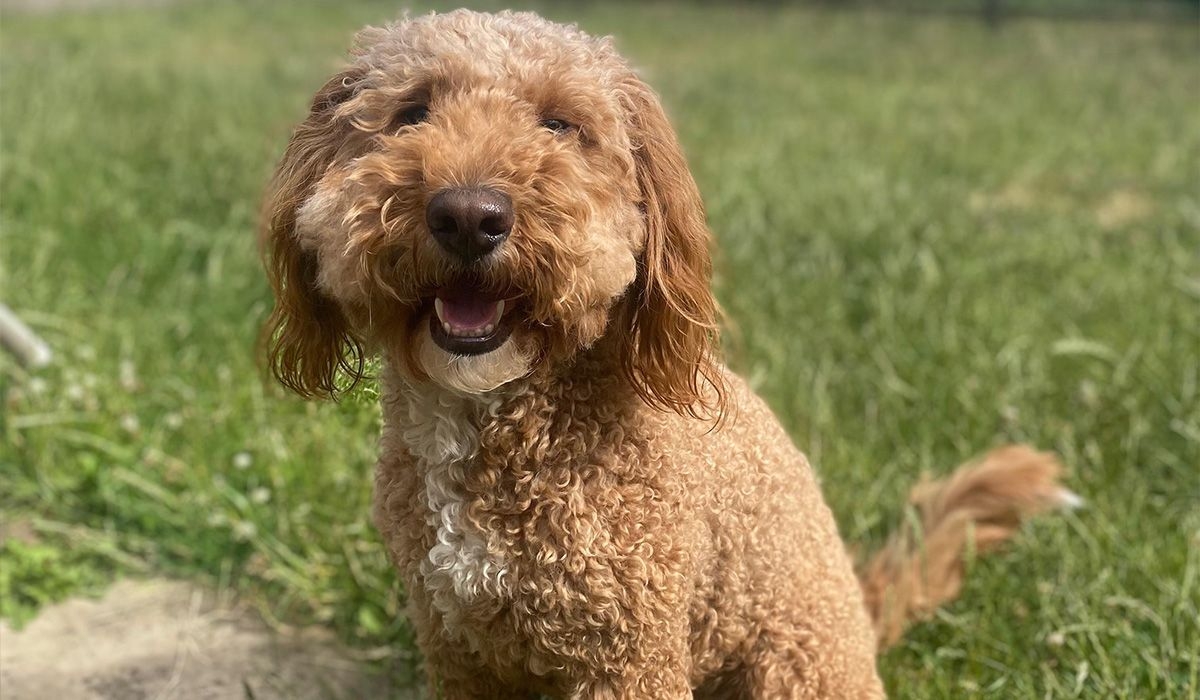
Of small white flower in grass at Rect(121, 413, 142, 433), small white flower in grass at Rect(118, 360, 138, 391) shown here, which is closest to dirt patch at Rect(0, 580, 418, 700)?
small white flower in grass at Rect(121, 413, 142, 433)

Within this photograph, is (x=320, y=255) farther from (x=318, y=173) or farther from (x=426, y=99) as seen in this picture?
(x=426, y=99)

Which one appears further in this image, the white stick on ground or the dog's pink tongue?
the white stick on ground

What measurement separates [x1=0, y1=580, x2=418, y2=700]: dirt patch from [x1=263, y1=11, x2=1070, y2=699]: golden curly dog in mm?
818

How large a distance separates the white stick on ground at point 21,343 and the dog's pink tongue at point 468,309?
246 cm

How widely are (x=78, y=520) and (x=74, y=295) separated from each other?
1.34m

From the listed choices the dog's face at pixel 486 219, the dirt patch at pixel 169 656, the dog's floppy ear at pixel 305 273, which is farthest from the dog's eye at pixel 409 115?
the dirt patch at pixel 169 656

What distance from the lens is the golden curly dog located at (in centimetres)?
189

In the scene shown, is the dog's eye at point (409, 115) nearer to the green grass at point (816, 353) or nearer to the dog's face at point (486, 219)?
the dog's face at point (486, 219)

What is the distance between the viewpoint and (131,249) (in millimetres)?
4988

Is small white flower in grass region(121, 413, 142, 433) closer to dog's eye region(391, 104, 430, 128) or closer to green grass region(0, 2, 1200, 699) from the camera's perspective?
green grass region(0, 2, 1200, 699)

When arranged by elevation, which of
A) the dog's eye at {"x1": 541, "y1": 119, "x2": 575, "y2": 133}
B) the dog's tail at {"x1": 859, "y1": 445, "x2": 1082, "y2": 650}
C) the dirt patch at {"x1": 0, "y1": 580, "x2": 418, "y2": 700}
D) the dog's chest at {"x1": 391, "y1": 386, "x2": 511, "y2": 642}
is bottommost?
the dirt patch at {"x1": 0, "y1": 580, "x2": 418, "y2": 700}

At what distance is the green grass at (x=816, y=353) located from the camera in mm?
3207

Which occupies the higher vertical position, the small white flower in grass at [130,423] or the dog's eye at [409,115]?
the dog's eye at [409,115]

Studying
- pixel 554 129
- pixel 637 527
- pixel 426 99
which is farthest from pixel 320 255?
pixel 637 527
